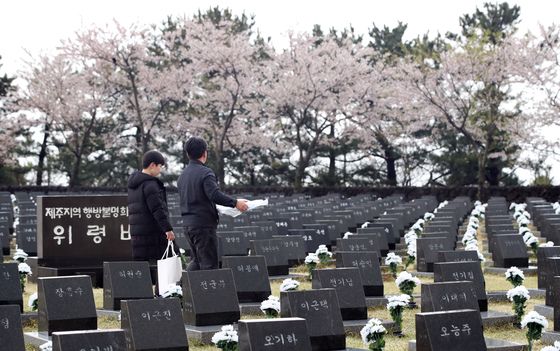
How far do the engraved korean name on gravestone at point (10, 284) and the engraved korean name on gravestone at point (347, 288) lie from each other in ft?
9.84

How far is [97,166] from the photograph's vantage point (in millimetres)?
60688

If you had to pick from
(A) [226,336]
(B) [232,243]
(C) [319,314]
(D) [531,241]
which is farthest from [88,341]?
(D) [531,241]

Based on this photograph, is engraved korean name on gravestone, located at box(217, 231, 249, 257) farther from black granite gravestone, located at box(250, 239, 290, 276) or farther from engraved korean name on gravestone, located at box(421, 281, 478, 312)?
engraved korean name on gravestone, located at box(421, 281, 478, 312)

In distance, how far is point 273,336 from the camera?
7980 mm

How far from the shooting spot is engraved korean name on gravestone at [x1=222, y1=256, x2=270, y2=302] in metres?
13.0

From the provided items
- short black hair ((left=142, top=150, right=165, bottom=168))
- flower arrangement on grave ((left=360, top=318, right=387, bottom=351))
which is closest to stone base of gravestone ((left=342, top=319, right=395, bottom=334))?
flower arrangement on grave ((left=360, top=318, right=387, bottom=351))

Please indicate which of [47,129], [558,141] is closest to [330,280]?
[558,141]

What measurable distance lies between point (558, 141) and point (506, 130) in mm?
2070

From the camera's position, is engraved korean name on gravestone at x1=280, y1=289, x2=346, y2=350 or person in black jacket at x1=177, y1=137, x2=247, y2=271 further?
person in black jacket at x1=177, y1=137, x2=247, y2=271

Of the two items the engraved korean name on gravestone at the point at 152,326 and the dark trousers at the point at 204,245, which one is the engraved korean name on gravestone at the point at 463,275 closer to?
the dark trousers at the point at 204,245

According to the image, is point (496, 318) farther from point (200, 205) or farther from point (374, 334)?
point (200, 205)

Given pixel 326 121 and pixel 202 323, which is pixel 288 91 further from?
pixel 202 323

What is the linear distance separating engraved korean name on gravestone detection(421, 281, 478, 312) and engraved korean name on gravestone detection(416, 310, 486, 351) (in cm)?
182

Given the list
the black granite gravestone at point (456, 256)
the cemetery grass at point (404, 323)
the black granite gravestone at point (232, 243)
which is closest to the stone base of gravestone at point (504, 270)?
the cemetery grass at point (404, 323)
